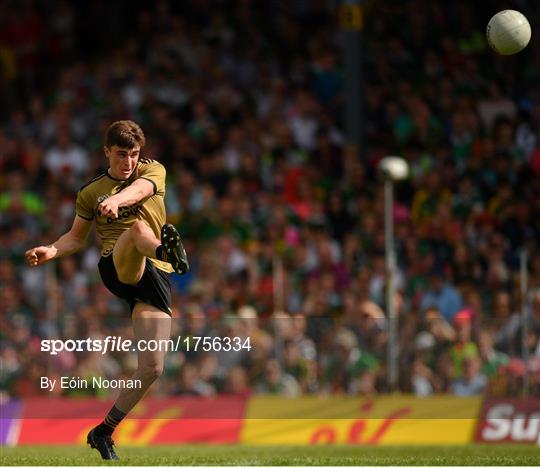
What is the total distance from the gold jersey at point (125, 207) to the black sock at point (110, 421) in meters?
1.08

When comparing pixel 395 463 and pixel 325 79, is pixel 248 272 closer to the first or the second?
pixel 325 79

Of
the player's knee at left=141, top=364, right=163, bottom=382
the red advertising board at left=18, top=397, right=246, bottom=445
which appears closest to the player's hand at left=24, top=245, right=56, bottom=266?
the player's knee at left=141, top=364, right=163, bottom=382

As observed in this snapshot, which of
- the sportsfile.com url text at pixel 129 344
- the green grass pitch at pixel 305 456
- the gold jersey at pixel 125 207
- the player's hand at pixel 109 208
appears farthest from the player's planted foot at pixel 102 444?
the sportsfile.com url text at pixel 129 344

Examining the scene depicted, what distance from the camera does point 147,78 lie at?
875 inches

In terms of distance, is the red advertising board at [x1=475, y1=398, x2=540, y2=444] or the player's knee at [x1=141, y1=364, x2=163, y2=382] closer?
the player's knee at [x1=141, y1=364, x2=163, y2=382]

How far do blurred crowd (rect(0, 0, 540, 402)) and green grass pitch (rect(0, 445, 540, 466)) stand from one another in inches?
47.6

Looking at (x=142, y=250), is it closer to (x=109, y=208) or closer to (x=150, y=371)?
(x=109, y=208)

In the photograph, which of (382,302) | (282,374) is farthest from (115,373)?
(382,302)

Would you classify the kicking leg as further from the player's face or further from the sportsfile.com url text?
the sportsfile.com url text

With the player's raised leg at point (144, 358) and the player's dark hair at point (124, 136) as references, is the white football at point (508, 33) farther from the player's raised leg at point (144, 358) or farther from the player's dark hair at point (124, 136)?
the player's raised leg at point (144, 358)

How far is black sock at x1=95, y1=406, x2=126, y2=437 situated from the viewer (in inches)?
416

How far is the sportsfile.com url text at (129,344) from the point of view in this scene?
49.2 feet

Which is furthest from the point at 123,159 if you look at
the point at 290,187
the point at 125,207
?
the point at 290,187

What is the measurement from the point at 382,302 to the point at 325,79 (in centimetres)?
531
